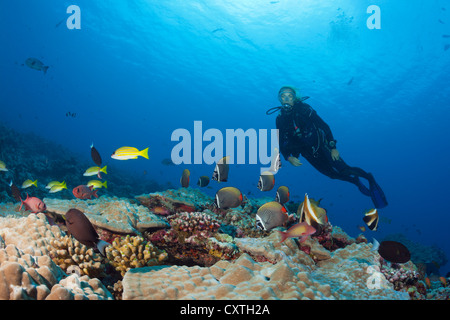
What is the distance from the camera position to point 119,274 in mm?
3803

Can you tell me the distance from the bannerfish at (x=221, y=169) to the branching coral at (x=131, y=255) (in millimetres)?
1689

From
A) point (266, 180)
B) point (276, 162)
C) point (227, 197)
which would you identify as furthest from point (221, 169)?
point (276, 162)

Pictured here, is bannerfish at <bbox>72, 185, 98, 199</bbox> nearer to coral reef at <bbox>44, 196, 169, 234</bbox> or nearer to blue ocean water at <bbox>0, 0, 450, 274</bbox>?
coral reef at <bbox>44, 196, 169, 234</bbox>

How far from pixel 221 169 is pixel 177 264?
6.51 feet

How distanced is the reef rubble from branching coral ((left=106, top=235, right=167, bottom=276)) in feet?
0.05

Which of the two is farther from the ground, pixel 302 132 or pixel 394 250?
pixel 302 132

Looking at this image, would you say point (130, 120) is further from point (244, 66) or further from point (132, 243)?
point (132, 243)

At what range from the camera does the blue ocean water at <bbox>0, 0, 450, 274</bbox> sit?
89.2ft

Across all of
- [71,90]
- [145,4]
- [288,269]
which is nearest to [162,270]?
[288,269]

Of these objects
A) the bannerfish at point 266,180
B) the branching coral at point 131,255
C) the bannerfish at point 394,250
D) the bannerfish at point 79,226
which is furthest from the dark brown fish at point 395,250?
the bannerfish at point 79,226

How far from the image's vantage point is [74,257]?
350cm

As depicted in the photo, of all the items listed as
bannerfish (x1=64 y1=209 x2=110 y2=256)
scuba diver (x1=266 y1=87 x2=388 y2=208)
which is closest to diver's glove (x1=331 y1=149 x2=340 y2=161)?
scuba diver (x1=266 y1=87 x2=388 y2=208)

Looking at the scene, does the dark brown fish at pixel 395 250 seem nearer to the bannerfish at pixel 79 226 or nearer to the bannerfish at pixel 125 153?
the bannerfish at pixel 79 226

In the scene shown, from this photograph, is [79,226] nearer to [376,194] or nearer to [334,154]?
[334,154]
